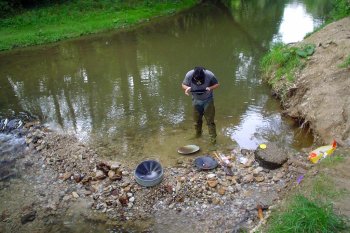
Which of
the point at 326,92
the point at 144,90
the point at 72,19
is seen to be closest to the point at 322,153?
the point at 326,92

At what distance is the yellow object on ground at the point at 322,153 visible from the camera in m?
7.17

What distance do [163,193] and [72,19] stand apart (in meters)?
18.0

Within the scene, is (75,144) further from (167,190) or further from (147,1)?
(147,1)

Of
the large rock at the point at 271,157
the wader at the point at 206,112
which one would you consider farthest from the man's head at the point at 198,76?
the large rock at the point at 271,157

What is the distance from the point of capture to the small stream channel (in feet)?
29.6

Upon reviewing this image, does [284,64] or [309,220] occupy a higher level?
[309,220]

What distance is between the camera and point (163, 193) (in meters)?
6.94

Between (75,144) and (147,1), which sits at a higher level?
(147,1)

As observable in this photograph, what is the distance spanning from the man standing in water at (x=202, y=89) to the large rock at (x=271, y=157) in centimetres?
146

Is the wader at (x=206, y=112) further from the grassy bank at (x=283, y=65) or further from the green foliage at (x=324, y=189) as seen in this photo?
the grassy bank at (x=283, y=65)

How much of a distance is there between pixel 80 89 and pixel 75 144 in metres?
4.15

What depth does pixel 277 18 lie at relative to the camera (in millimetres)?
→ 22422

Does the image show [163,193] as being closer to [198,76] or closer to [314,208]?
[198,76]

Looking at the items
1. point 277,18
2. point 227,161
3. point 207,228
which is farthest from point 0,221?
point 277,18
